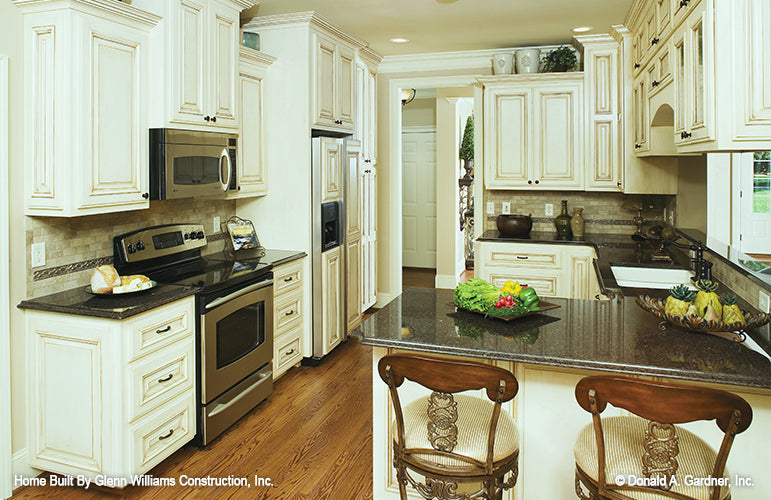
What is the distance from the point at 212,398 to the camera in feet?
10.3

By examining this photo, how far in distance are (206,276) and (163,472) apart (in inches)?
42.2

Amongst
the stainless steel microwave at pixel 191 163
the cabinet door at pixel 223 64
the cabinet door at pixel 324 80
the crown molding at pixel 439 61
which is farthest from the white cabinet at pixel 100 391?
the crown molding at pixel 439 61

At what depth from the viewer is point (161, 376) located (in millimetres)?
2807

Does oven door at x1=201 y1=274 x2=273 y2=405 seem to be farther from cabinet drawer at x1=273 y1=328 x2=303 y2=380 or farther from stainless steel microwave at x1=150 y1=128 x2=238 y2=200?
stainless steel microwave at x1=150 y1=128 x2=238 y2=200

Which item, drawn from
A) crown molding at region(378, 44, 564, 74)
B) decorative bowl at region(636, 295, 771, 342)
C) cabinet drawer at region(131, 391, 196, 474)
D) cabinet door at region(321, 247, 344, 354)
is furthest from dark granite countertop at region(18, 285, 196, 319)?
Result: crown molding at region(378, 44, 564, 74)

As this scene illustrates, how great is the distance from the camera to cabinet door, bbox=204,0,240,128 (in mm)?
3467

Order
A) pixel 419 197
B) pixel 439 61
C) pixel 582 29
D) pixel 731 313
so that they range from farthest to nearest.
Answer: pixel 419 197, pixel 439 61, pixel 582 29, pixel 731 313

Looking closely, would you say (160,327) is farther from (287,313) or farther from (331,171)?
(331,171)

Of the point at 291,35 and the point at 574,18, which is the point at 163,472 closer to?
the point at 291,35

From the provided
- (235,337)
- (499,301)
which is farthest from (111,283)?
(499,301)

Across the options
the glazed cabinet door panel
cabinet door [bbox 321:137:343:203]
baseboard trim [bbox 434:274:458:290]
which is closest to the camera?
cabinet door [bbox 321:137:343:203]

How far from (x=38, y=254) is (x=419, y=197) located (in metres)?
6.69

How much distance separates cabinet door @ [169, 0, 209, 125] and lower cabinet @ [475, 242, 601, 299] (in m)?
2.59

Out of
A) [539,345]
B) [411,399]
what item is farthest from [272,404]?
[539,345]
